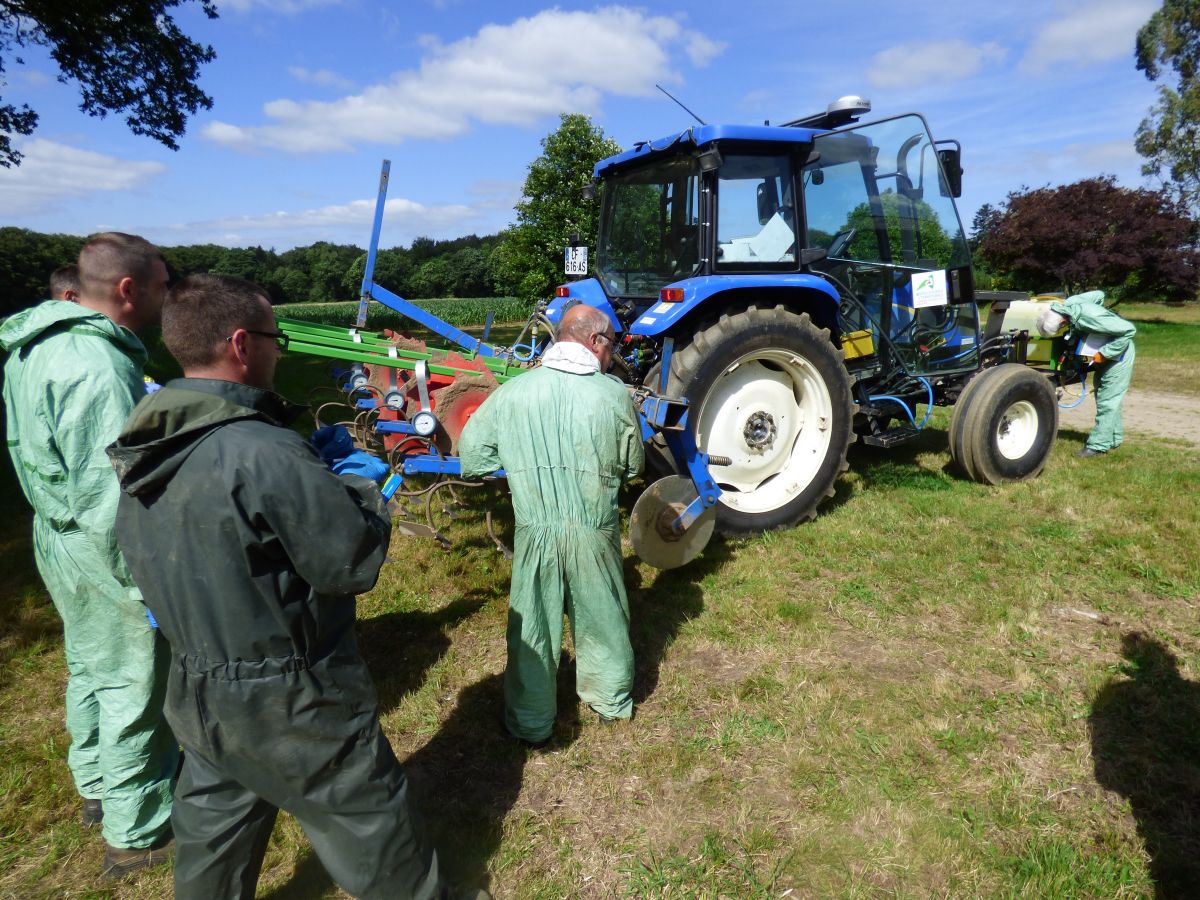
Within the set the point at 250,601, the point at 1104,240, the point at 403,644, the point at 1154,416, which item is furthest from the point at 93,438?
the point at 1104,240

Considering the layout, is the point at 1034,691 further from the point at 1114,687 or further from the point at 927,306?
the point at 927,306

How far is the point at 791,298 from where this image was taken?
4.42 meters

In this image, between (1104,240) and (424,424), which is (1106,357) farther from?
(1104,240)

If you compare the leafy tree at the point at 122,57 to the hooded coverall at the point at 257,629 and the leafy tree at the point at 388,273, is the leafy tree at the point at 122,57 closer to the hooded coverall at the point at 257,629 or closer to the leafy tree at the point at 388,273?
the hooded coverall at the point at 257,629

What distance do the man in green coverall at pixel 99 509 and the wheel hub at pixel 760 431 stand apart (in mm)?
3079

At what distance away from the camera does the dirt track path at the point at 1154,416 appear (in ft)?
24.4

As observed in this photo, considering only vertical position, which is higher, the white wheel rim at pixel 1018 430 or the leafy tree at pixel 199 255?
the leafy tree at pixel 199 255

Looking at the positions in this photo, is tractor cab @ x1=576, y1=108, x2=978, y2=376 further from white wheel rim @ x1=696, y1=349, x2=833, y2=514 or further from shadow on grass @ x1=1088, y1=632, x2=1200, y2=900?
shadow on grass @ x1=1088, y1=632, x2=1200, y2=900

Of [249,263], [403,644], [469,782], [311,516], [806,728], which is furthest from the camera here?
[249,263]

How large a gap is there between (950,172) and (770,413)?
2152mm

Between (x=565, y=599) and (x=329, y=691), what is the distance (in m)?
1.16

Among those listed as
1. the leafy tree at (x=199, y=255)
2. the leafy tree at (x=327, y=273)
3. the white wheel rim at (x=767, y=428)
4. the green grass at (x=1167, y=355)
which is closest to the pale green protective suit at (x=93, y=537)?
the white wheel rim at (x=767, y=428)

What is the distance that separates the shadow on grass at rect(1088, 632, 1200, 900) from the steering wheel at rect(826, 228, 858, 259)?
2686mm

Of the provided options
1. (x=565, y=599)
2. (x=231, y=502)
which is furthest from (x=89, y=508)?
(x=565, y=599)
